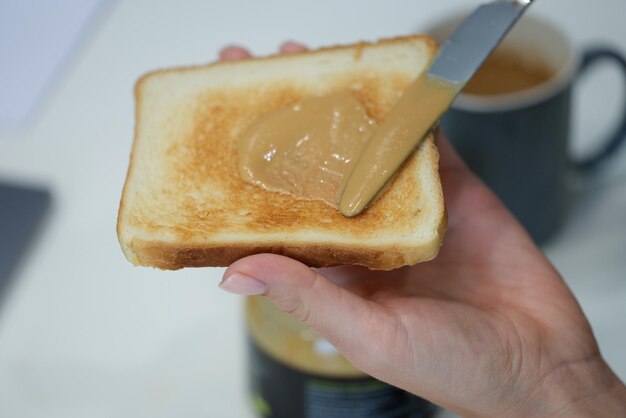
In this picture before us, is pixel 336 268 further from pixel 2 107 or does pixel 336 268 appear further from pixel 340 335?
pixel 2 107

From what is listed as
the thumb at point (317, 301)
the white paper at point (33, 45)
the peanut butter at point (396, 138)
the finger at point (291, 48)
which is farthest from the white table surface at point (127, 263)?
the thumb at point (317, 301)

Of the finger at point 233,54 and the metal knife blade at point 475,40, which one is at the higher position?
the metal knife blade at point 475,40

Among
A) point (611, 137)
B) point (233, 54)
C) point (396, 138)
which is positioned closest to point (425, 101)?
point (396, 138)

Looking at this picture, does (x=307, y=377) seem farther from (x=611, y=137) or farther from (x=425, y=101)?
(x=611, y=137)

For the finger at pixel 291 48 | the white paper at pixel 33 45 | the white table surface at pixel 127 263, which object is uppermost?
the finger at pixel 291 48

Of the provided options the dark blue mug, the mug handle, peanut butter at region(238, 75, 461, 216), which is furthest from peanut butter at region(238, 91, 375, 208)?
the mug handle

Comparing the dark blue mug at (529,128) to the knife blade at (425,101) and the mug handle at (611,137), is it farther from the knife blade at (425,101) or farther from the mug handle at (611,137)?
the knife blade at (425,101)

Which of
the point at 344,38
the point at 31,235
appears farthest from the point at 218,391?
the point at 344,38

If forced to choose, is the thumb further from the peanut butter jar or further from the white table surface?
the white table surface
